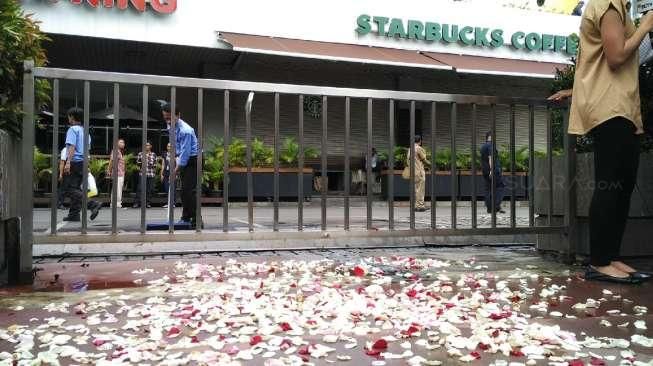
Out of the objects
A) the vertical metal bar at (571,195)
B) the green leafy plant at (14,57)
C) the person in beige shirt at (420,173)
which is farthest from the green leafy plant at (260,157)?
the green leafy plant at (14,57)

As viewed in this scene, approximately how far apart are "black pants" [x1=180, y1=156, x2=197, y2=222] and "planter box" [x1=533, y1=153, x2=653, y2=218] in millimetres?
4779

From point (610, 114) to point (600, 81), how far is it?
25 cm

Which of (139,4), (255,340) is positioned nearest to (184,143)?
(255,340)

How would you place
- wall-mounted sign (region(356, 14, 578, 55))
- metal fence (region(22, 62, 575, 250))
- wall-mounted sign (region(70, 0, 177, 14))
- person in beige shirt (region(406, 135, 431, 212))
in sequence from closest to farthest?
1. metal fence (region(22, 62, 575, 250))
2. person in beige shirt (region(406, 135, 431, 212))
3. wall-mounted sign (region(70, 0, 177, 14))
4. wall-mounted sign (region(356, 14, 578, 55))

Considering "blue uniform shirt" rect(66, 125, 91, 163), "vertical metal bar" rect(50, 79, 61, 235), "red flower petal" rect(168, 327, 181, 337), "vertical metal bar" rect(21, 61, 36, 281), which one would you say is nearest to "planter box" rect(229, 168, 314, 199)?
"blue uniform shirt" rect(66, 125, 91, 163)

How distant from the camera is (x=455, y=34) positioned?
18.3 meters

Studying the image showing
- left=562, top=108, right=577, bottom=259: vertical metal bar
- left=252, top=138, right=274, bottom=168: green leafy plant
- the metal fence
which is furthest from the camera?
left=252, top=138, right=274, bottom=168: green leafy plant

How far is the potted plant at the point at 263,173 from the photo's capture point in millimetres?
14375

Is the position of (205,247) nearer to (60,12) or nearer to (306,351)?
(306,351)

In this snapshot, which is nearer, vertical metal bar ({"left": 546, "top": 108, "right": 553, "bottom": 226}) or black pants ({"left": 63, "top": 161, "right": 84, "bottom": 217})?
vertical metal bar ({"left": 546, "top": 108, "right": 553, "bottom": 226})

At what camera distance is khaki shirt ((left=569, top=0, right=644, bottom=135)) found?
3738 mm

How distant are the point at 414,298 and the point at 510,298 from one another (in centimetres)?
58

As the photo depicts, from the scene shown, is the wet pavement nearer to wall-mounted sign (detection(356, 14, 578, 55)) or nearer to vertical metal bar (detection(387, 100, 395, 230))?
vertical metal bar (detection(387, 100, 395, 230))

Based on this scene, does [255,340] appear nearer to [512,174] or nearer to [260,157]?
[512,174]
